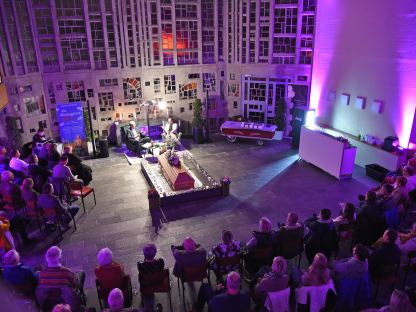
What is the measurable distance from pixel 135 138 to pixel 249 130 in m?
4.29

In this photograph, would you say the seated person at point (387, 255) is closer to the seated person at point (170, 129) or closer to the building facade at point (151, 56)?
the seated person at point (170, 129)

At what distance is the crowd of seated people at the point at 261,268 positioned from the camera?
4969 mm

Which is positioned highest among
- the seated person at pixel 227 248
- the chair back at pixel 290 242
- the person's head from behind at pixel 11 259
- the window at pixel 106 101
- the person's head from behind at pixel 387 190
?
the window at pixel 106 101

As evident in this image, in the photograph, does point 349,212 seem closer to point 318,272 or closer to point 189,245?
point 318,272

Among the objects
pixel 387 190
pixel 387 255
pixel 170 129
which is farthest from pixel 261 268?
pixel 170 129

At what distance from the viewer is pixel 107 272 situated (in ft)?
17.6

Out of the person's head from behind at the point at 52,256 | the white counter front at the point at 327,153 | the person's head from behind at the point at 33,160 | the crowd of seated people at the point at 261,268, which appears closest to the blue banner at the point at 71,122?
the person's head from behind at the point at 33,160

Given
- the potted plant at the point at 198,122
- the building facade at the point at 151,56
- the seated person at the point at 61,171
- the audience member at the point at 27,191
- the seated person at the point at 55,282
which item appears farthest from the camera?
the potted plant at the point at 198,122

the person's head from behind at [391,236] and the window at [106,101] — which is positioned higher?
the window at [106,101]

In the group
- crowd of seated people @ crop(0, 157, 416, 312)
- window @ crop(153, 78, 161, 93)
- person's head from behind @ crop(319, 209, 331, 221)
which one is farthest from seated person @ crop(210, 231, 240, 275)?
window @ crop(153, 78, 161, 93)

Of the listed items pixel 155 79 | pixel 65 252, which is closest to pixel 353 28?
pixel 155 79

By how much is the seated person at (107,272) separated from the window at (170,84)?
10.7 meters

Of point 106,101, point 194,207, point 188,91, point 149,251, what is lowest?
point 194,207

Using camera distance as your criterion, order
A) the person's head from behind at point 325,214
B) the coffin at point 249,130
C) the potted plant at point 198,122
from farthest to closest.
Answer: the potted plant at point 198,122 → the coffin at point 249,130 → the person's head from behind at point 325,214
